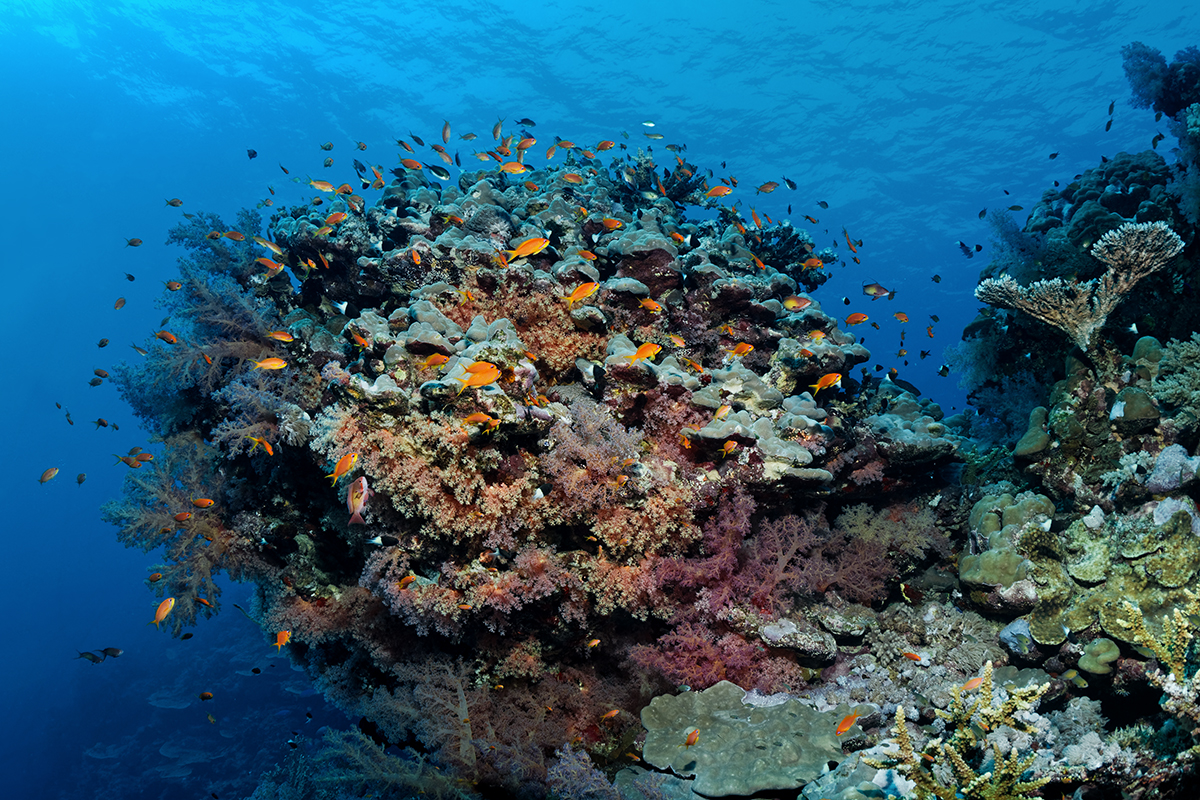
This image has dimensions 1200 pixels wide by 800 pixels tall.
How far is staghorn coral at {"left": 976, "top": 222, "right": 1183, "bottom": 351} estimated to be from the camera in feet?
17.4

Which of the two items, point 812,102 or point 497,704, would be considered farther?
point 812,102

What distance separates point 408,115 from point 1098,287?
49.1 meters

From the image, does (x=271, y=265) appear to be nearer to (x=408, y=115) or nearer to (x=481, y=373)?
(x=481, y=373)

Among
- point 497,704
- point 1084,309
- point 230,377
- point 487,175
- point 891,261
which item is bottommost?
point 497,704

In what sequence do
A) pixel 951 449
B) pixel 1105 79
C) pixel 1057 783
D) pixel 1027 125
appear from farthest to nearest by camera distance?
pixel 1027 125 → pixel 1105 79 → pixel 951 449 → pixel 1057 783

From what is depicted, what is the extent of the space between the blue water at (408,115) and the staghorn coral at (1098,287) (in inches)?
793

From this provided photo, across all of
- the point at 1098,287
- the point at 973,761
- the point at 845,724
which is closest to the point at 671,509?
the point at 845,724

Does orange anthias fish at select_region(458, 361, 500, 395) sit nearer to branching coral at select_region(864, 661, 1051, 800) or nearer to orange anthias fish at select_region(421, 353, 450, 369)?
orange anthias fish at select_region(421, 353, 450, 369)

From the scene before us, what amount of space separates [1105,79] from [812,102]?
1712 cm

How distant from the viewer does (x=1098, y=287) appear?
18.5 feet

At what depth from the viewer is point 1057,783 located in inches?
126

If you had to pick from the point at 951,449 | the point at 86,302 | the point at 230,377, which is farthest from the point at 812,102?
the point at 86,302

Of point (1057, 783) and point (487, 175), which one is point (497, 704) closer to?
point (1057, 783)

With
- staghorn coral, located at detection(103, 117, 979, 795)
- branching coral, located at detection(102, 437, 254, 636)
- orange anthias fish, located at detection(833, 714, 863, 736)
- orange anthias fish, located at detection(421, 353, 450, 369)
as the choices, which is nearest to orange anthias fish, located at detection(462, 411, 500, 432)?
staghorn coral, located at detection(103, 117, 979, 795)
